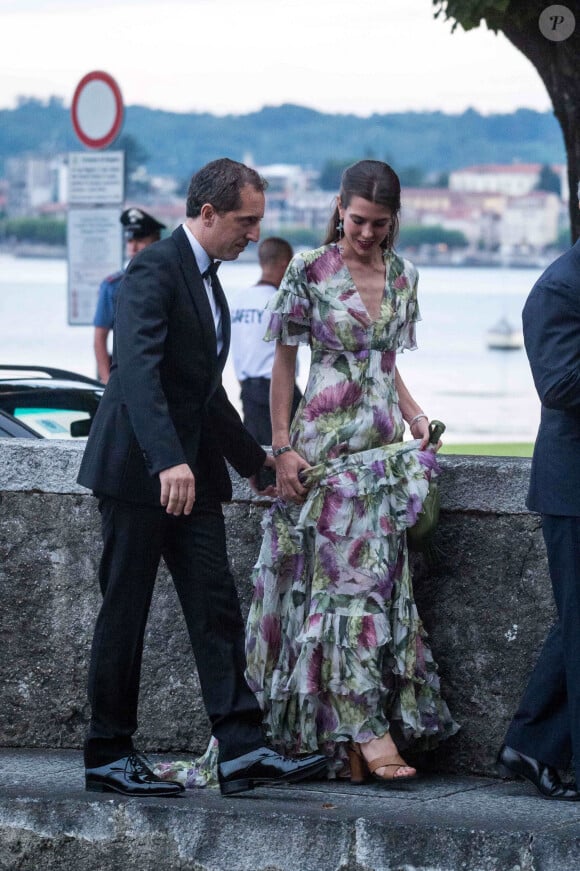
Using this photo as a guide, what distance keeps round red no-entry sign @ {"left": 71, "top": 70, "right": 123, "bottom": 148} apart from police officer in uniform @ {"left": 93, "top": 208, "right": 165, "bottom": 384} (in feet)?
6.61

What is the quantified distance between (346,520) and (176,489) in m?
0.69

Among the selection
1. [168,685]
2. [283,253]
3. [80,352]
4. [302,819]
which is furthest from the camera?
[80,352]

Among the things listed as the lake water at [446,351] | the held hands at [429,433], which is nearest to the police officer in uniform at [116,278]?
the lake water at [446,351]

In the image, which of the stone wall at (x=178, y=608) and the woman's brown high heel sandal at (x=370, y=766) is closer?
the woman's brown high heel sandal at (x=370, y=766)

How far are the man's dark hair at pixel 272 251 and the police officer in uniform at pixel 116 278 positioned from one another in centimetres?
64

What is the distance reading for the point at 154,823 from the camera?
4.43 meters

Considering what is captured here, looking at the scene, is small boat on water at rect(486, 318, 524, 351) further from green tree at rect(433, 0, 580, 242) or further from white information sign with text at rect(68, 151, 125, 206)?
green tree at rect(433, 0, 580, 242)

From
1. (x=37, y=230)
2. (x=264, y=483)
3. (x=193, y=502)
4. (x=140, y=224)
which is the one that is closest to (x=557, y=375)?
(x=193, y=502)

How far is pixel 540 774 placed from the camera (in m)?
4.60

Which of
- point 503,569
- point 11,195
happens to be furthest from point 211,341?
point 11,195

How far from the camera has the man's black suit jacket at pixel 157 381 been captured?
4.25 m

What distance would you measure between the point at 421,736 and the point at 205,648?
0.78m

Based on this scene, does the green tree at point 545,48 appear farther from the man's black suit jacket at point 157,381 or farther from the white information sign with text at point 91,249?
the man's black suit jacket at point 157,381

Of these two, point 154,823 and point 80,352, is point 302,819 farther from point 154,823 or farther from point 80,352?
point 80,352
